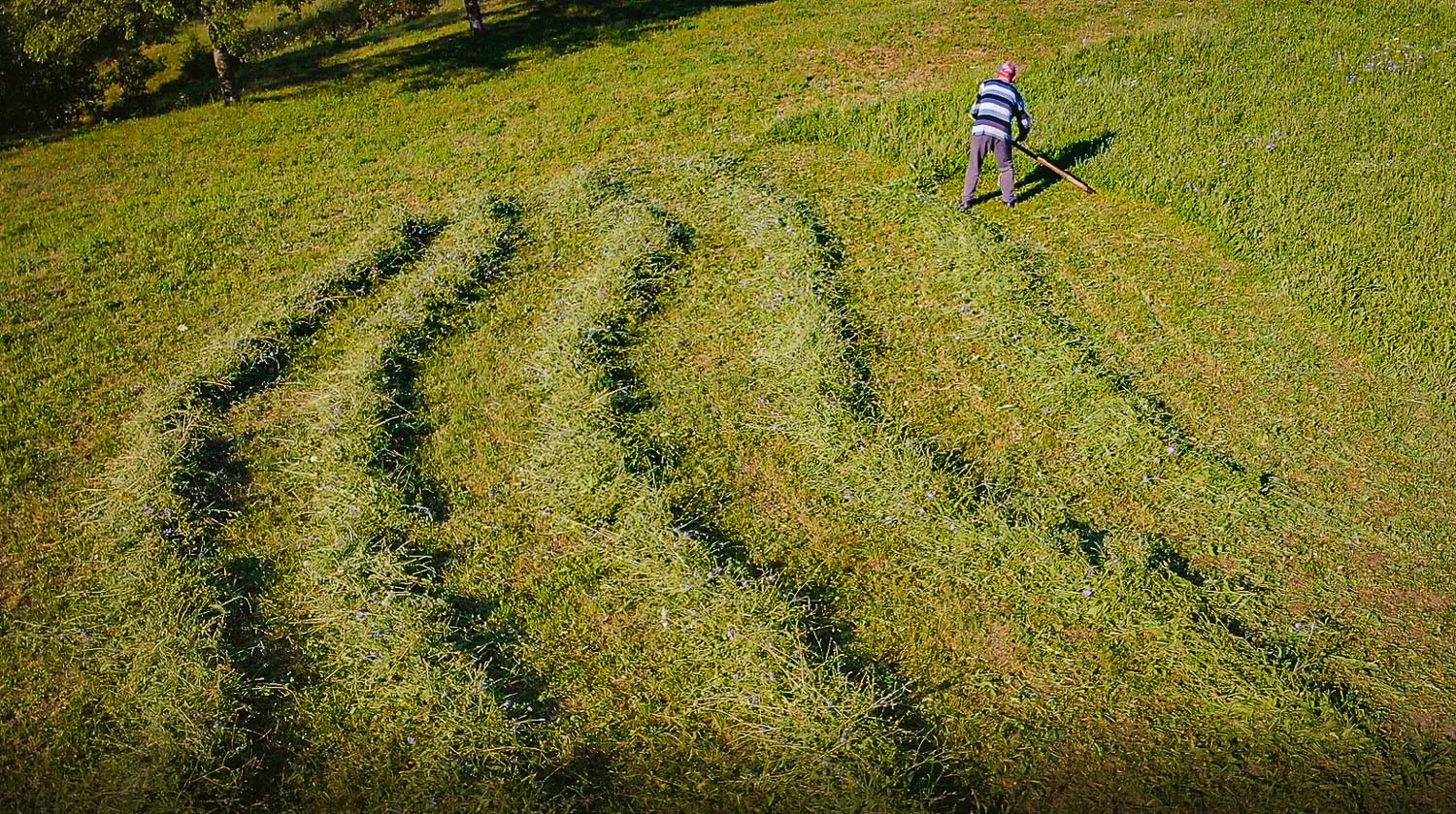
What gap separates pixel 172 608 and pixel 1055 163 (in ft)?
40.9

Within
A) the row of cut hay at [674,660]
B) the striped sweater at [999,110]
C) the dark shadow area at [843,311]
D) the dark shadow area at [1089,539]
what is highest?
the striped sweater at [999,110]

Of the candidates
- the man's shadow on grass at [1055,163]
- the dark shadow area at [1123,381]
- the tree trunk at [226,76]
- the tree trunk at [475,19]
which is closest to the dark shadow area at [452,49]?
the tree trunk at [475,19]

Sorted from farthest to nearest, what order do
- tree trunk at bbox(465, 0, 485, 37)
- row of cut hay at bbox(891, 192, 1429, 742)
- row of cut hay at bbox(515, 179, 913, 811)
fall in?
1. tree trunk at bbox(465, 0, 485, 37)
2. row of cut hay at bbox(891, 192, 1429, 742)
3. row of cut hay at bbox(515, 179, 913, 811)

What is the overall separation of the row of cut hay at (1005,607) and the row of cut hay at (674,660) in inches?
26.4

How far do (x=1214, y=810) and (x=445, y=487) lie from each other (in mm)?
6131

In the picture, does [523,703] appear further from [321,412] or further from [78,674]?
[321,412]

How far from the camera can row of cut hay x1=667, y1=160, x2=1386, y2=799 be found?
19.4ft

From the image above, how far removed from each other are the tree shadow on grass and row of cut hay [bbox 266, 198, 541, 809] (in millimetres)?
13241

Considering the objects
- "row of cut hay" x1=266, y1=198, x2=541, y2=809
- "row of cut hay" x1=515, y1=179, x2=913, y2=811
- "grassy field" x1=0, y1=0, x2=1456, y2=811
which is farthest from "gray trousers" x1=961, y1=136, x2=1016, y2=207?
"row of cut hay" x1=266, y1=198, x2=541, y2=809

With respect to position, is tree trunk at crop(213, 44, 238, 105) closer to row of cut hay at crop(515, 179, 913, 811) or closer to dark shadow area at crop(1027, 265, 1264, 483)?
row of cut hay at crop(515, 179, 913, 811)

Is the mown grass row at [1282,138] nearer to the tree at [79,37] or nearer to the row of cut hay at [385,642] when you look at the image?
the row of cut hay at [385,642]

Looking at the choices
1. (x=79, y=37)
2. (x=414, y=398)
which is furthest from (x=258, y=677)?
(x=79, y=37)

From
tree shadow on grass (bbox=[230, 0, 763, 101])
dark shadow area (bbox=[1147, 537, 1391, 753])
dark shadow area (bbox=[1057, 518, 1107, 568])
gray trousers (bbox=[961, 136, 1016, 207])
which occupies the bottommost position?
dark shadow area (bbox=[1147, 537, 1391, 753])

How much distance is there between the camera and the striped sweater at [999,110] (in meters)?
12.2
